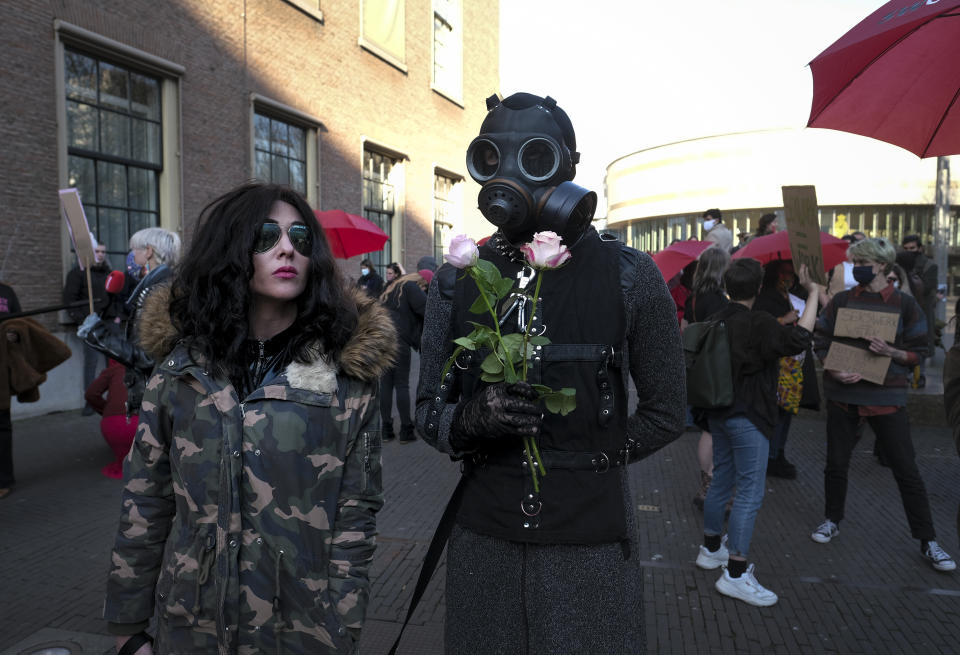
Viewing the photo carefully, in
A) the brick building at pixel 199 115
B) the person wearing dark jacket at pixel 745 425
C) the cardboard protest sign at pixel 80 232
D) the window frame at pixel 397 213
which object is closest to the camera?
the person wearing dark jacket at pixel 745 425

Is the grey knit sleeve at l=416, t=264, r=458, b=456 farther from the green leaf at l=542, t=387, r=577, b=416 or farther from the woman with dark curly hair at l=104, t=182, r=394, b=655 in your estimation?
the green leaf at l=542, t=387, r=577, b=416

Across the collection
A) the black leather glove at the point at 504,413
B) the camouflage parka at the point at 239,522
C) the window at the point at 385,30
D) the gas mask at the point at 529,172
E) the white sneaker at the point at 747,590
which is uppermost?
the window at the point at 385,30

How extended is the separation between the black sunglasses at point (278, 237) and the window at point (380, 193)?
15.0 meters

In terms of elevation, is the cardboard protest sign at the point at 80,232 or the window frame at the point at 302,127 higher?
the window frame at the point at 302,127

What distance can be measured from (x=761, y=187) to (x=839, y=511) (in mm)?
46883

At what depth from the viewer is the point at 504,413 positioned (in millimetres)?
1632

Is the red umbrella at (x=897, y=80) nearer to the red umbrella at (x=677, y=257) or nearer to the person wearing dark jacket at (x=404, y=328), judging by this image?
the red umbrella at (x=677, y=257)

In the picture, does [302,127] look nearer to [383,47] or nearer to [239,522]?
[383,47]

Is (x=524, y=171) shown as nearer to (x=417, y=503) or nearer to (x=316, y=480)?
(x=316, y=480)

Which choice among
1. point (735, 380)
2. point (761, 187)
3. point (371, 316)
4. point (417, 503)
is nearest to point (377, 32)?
point (417, 503)

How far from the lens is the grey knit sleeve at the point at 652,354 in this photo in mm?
1889

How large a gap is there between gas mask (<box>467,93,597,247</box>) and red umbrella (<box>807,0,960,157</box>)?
1.11 meters

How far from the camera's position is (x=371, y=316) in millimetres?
2119

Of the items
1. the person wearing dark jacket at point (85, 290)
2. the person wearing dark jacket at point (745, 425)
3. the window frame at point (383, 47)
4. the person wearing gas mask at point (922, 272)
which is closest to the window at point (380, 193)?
the window frame at point (383, 47)
